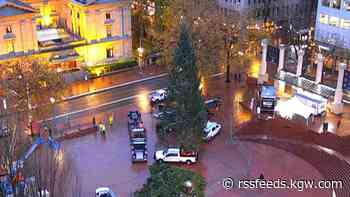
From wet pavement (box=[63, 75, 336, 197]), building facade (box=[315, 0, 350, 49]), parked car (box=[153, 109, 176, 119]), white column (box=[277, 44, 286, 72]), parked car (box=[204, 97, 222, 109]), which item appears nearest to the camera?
wet pavement (box=[63, 75, 336, 197])

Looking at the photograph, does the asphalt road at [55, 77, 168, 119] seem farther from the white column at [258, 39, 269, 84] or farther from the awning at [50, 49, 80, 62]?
the white column at [258, 39, 269, 84]

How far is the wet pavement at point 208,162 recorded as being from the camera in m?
40.0

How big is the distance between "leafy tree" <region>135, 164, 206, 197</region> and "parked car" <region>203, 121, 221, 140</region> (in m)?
15.7

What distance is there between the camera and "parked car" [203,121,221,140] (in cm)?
4625

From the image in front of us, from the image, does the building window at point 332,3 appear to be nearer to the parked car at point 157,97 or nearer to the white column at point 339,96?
the white column at point 339,96

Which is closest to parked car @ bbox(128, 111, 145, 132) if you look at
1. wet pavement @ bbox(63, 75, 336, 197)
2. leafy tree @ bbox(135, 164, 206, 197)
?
wet pavement @ bbox(63, 75, 336, 197)

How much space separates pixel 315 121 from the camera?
4975 cm

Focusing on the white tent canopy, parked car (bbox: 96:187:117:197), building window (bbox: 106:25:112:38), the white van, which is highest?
building window (bbox: 106:25:112:38)

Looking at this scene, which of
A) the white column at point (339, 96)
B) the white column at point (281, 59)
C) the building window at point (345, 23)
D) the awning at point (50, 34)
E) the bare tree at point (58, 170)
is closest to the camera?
the bare tree at point (58, 170)

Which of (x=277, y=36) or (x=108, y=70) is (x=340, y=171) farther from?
(x=277, y=36)

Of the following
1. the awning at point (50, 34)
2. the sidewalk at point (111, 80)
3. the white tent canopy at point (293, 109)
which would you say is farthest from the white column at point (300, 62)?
the awning at point (50, 34)

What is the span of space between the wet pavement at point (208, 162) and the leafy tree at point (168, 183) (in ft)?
30.0

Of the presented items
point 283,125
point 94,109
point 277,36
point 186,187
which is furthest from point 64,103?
point 277,36

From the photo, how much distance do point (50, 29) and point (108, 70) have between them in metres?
9.99
